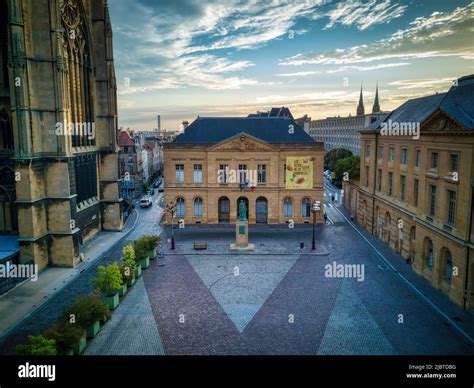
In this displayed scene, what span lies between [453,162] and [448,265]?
6.74 metres

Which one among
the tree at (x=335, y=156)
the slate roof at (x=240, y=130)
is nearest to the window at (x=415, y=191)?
the slate roof at (x=240, y=130)

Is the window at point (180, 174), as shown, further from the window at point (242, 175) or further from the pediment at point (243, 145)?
the window at point (242, 175)

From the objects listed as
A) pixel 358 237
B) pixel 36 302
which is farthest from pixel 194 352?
pixel 358 237

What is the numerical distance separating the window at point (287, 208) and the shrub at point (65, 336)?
108 ft

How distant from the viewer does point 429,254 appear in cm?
2784

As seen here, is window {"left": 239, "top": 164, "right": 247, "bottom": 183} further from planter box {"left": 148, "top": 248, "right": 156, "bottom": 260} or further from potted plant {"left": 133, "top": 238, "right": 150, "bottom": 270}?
potted plant {"left": 133, "top": 238, "right": 150, "bottom": 270}

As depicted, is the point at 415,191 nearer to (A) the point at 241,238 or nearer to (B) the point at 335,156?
(A) the point at 241,238

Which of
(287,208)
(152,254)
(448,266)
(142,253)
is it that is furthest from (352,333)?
(287,208)

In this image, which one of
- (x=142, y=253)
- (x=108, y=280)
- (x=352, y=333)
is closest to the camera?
(x=352, y=333)

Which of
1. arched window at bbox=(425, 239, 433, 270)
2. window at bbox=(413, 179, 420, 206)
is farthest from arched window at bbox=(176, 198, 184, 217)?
arched window at bbox=(425, 239, 433, 270)
